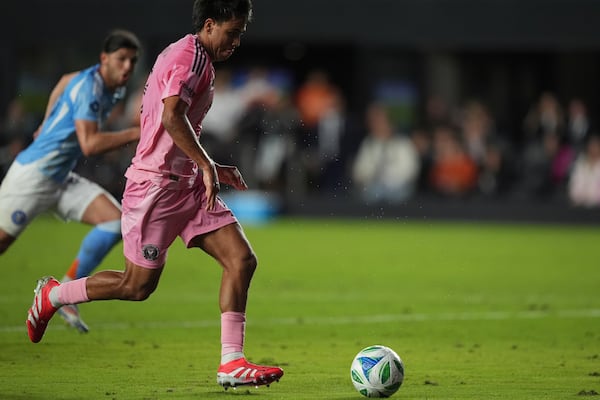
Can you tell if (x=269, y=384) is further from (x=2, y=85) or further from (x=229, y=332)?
(x=2, y=85)

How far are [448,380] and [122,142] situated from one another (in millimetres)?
2945

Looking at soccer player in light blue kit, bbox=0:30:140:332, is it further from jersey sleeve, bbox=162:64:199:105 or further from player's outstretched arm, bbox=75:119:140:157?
jersey sleeve, bbox=162:64:199:105

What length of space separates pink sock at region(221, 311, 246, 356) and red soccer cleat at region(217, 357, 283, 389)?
0.43ft

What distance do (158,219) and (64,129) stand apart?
8.13 ft

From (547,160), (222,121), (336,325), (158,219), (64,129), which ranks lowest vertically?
(158,219)

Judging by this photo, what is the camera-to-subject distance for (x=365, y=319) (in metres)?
10.6

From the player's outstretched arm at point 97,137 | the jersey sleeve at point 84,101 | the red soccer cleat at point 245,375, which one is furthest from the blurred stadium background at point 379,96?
the red soccer cleat at point 245,375

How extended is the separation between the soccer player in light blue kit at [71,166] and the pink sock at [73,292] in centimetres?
174

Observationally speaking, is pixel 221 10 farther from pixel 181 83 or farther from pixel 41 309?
pixel 41 309

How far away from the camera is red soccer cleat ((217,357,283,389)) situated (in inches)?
270

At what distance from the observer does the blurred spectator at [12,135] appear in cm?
2252

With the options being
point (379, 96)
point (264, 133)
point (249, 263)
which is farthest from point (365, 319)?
point (379, 96)

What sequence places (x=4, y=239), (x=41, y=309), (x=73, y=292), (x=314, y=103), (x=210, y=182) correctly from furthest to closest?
(x=314, y=103), (x=4, y=239), (x=41, y=309), (x=73, y=292), (x=210, y=182)

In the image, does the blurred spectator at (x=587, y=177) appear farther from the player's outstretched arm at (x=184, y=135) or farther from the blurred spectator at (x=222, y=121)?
the player's outstretched arm at (x=184, y=135)
